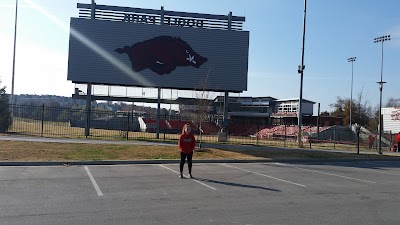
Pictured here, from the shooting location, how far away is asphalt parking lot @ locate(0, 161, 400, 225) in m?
7.43

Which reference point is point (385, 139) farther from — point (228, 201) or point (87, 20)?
point (228, 201)

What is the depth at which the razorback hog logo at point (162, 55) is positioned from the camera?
36750 millimetres

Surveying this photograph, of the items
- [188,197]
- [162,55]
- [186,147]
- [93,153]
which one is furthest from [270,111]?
[188,197]

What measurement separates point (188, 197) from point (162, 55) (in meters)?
28.7

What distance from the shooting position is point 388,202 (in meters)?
9.62

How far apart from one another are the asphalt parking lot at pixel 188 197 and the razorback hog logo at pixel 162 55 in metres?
23.0

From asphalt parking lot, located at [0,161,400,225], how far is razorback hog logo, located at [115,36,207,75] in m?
23.0

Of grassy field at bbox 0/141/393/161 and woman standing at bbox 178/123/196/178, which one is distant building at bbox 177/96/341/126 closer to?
grassy field at bbox 0/141/393/161

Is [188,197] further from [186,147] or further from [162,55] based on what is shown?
[162,55]

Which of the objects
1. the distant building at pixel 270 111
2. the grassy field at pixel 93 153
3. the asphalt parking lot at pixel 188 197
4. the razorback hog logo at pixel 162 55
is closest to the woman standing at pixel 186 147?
the asphalt parking lot at pixel 188 197

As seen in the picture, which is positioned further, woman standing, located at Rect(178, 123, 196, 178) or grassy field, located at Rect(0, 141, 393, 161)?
grassy field, located at Rect(0, 141, 393, 161)

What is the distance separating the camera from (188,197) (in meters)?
9.48

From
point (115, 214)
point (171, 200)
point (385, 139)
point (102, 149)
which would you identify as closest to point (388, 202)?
point (171, 200)

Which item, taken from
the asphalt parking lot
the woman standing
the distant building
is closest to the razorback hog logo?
the asphalt parking lot
